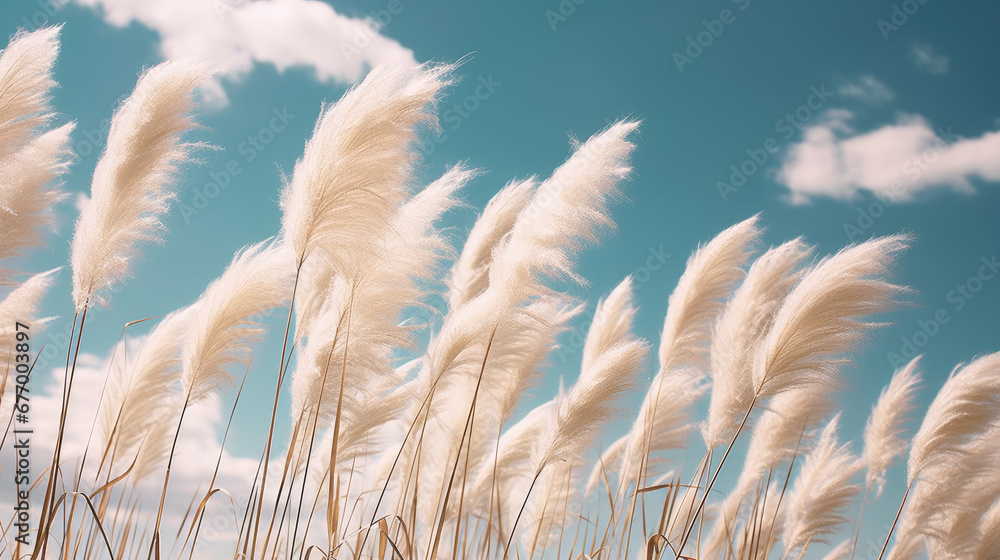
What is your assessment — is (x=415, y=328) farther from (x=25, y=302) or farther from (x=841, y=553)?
(x=841, y=553)

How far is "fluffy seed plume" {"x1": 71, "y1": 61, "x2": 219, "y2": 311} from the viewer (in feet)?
6.95

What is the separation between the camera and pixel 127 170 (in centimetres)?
213

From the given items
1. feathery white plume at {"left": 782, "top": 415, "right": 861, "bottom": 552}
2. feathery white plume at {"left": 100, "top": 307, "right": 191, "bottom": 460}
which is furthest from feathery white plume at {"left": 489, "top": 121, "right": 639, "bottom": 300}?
feathery white plume at {"left": 782, "top": 415, "right": 861, "bottom": 552}

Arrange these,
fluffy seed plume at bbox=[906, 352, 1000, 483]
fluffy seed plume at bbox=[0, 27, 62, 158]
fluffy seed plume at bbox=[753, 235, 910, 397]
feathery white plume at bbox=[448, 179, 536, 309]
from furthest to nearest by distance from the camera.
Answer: fluffy seed plume at bbox=[906, 352, 1000, 483] → feathery white plume at bbox=[448, 179, 536, 309] → fluffy seed plume at bbox=[753, 235, 910, 397] → fluffy seed plume at bbox=[0, 27, 62, 158]

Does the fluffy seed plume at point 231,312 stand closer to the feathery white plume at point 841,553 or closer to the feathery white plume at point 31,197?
the feathery white plume at point 31,197

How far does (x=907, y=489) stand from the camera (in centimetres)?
354

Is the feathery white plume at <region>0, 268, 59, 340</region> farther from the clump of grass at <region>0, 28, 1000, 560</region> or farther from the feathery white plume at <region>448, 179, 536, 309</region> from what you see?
the feathery white plume at <region>448, 179, 536, 309</region>

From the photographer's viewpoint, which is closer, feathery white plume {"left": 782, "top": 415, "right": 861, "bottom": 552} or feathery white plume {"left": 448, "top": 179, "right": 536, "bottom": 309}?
feathery white plume {"left": 448, "top": 179, "right": 536, "bottom": 309}

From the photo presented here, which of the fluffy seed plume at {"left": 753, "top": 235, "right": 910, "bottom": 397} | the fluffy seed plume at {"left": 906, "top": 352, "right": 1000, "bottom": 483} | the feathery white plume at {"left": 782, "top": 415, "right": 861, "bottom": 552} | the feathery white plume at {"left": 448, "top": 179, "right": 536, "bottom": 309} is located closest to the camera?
the fluffy seed plume at {"left": 753, "top": 235, "right": 910, "bottom": 397}

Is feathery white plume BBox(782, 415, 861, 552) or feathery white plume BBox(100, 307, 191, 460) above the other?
feathery white plume BBox(100, 307, 191, 460)

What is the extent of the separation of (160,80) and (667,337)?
231 centimetres

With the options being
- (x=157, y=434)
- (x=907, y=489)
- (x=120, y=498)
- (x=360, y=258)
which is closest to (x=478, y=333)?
(x=360, y=258)

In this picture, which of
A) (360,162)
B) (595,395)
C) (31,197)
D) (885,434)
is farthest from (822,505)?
(31,197)

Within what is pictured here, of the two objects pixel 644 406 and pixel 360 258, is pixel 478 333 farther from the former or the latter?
pixel 644 406
